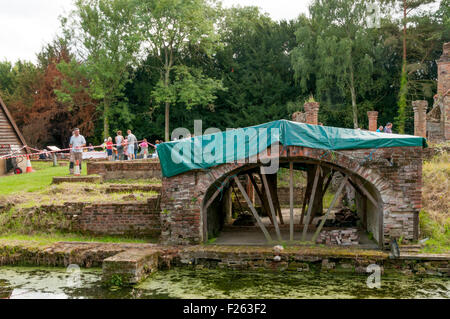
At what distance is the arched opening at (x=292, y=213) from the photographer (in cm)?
1065

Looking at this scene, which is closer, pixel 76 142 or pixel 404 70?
pixel 76 142

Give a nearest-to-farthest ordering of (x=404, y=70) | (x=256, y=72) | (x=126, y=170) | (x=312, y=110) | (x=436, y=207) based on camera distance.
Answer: (x=436, y=207) → (x=312, y=110) → (x=126, y=170) → (x=404, y=70) → (x=256, y=72)

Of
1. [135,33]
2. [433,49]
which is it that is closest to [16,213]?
[135,33]

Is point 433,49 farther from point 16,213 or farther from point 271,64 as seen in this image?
point 16,213

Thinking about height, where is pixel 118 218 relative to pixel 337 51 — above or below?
below

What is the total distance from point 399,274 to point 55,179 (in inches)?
452

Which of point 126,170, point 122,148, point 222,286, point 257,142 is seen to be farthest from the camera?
point 122,148

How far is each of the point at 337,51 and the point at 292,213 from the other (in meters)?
21.3

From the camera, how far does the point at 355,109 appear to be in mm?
29844

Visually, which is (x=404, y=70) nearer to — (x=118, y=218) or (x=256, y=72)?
(x=256, y=72)

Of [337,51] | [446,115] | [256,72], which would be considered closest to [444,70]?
[446,115]

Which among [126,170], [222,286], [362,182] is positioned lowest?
[222,286]

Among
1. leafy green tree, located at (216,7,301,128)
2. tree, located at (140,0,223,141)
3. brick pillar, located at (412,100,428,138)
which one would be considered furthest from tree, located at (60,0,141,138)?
brick pillar, located at (412,100,428,138)

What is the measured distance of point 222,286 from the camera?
9.01 m
